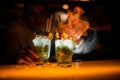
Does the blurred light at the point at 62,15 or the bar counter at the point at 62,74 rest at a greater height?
the blurred light at the point at 62,15

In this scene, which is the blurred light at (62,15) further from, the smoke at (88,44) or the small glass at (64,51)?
the small glass at (64,51)

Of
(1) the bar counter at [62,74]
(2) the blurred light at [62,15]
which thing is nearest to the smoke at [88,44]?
(2) the blurred light at [62,15]

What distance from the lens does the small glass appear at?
2.16 meters

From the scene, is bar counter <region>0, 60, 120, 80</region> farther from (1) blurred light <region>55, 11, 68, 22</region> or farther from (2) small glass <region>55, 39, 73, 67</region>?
(1) blurred light <region>55, 11, 68, 22</region>

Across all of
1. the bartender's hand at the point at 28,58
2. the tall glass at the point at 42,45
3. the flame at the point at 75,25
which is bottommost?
the bartender's hand at the point at 28,58

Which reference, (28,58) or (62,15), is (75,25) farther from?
(28,58)

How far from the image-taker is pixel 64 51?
2164 millimetres

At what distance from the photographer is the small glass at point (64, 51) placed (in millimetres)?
2156

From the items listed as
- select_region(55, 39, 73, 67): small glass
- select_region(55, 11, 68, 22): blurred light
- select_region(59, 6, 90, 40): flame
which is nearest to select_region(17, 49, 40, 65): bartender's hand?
select_region(55, 39, 73, 67): small glass

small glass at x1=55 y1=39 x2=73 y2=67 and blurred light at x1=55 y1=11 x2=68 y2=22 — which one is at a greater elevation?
blurred light at x1=55 y1=11 x2=68 y2=22

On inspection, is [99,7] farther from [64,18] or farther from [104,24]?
[64,18]

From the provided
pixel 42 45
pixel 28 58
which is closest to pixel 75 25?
pixel 28 58

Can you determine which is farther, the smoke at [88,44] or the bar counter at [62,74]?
the smoke at [88,44]

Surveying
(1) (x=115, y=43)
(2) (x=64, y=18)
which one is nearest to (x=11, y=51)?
(2) (x=64, y=18)
